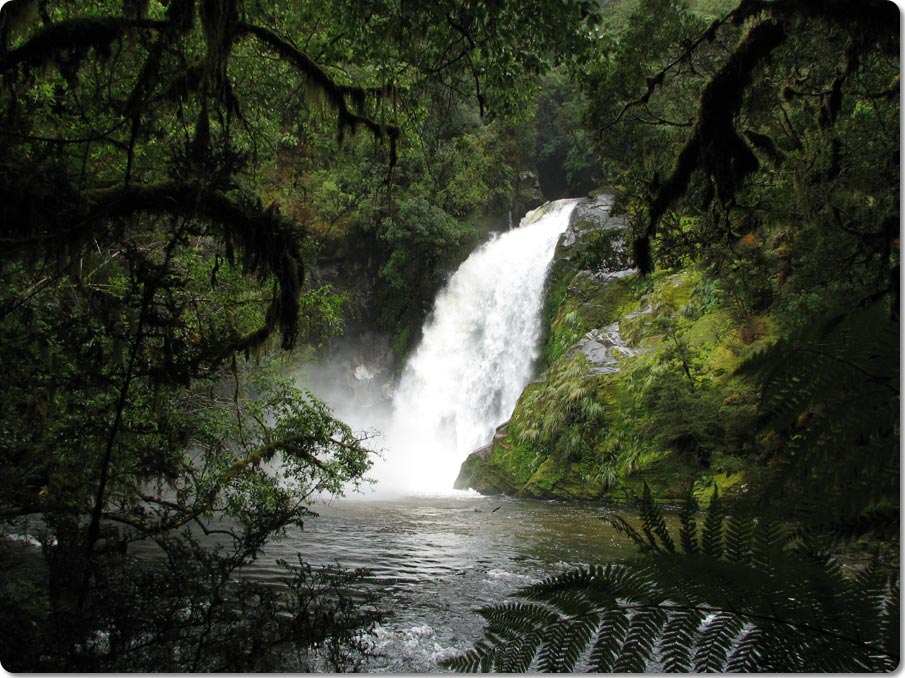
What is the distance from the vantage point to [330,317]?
7.86 metres

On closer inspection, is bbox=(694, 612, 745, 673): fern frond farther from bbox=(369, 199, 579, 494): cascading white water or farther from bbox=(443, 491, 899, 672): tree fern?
bbox=(369, 199, 579, 494): cascading white water

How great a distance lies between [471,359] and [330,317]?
45.7 ft

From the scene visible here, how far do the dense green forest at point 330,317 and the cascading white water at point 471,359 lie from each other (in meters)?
9.73

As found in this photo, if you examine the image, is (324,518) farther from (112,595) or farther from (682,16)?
(682,16)

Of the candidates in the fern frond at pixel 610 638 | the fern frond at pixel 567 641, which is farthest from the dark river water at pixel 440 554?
the fern frond at pixel 610 638

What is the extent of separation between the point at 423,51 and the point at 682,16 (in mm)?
3859

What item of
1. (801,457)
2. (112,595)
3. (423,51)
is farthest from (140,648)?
(423,51)

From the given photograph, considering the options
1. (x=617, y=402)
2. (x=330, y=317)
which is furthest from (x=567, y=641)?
(x=617, y=402)

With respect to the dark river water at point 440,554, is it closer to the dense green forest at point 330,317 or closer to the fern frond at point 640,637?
the dense green forest at point 330,317

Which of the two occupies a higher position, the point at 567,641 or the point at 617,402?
the point at 617,402

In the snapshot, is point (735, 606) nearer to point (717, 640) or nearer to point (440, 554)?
point (717, 640)

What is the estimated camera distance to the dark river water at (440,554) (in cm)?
457

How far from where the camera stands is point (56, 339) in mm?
3883

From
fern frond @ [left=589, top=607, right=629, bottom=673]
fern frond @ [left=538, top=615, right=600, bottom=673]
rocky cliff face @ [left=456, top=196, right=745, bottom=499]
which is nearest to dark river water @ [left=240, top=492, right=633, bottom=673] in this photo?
rocky cliff face @ [left=456, top=196, right=745, bottom=499]
